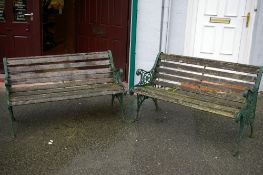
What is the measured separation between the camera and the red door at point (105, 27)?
7.27m

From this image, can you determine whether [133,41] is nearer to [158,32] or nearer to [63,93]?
[158,32]

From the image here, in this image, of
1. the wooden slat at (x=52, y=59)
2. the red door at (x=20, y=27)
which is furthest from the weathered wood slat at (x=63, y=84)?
the red door at (x=20, y=27)

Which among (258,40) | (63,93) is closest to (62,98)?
(63,93)

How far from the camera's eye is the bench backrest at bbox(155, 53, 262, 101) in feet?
16.6

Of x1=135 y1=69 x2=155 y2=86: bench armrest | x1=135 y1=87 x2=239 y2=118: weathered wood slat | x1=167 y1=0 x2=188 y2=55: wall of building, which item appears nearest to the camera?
x1=135 y1=87 x2=239 y2=118: weathered wood slat

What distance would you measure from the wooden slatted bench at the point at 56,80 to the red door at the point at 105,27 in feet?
5.12

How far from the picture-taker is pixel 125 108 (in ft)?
20.4

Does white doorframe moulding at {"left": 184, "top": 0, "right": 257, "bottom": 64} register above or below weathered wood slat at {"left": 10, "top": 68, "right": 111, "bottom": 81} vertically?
above

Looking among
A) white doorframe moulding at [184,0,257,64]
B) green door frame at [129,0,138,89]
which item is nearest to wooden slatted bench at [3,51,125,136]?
green door frame at [129,0,138,89]

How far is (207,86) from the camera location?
5.37 meters

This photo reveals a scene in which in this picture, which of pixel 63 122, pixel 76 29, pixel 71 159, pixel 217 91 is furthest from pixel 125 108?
pixel 76 29

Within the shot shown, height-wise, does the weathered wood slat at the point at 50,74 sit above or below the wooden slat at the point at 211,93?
above

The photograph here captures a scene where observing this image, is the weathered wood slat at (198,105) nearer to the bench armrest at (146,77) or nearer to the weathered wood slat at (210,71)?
the bench armrest at (146,77)

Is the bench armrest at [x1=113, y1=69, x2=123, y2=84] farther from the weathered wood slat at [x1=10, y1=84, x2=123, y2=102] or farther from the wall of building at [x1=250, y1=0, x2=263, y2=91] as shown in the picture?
the wall of building at [x1=250, y1=0, x2=263, y2=91]
